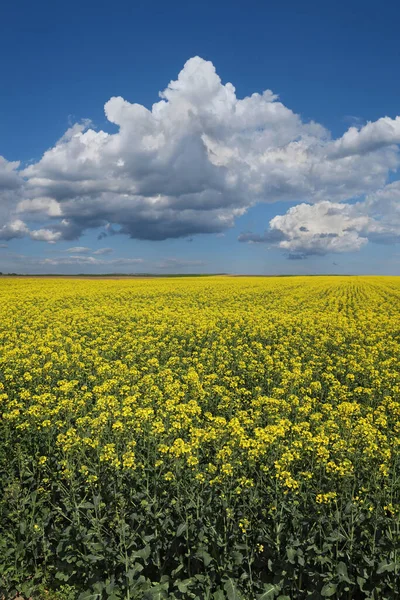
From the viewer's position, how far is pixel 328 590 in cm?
473

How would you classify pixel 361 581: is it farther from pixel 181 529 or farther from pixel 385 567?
pixel 181 529

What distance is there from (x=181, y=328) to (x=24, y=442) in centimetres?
1158

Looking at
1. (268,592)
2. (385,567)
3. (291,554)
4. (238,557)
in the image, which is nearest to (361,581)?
(385,567)

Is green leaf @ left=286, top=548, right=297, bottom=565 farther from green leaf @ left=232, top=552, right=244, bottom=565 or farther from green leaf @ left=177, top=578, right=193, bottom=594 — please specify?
green leaf @ left=177, top=578, right=193, bottom=594

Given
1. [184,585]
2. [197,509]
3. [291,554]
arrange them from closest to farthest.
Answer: [291,554] → [184,585] → [197,509]

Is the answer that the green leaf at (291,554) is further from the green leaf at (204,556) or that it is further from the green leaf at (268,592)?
the green leaf at (204,556)

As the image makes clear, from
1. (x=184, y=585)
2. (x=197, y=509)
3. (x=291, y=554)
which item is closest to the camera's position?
(x=291, y=554)

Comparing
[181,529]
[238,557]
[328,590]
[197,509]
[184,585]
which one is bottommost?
[184,585]

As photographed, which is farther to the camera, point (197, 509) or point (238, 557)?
point (197, 509)

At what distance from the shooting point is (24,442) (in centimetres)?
795

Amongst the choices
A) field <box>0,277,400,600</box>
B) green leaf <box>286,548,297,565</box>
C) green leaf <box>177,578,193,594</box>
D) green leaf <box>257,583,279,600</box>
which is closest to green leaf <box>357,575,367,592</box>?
field <box>0,277,400,600</box>

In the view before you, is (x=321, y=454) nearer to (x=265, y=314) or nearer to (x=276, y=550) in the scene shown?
(x=276, y=550)

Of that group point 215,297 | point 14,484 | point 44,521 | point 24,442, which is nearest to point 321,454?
point 44,521

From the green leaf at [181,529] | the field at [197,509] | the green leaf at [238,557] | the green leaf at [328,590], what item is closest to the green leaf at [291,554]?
the field at [197,509]
